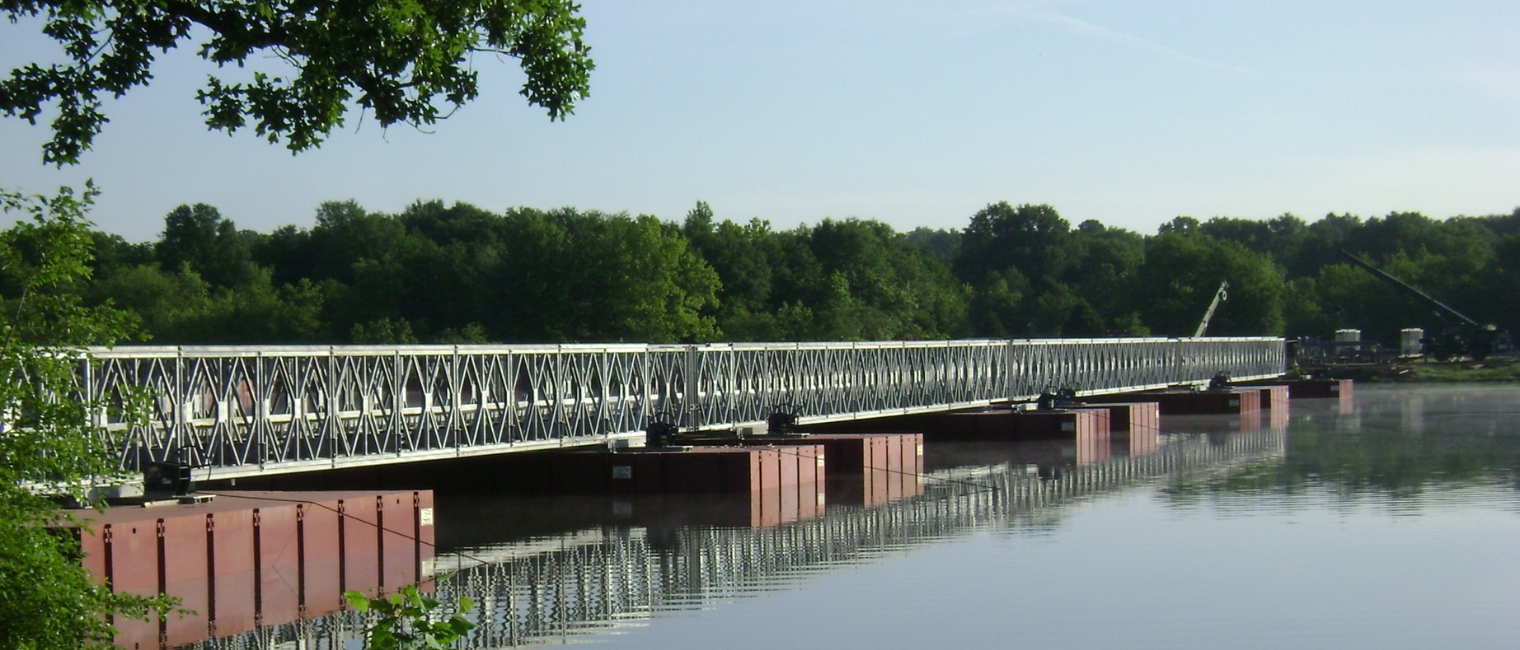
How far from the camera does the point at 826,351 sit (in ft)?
198

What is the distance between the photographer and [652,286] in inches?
4412

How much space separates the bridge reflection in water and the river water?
8 centimetres

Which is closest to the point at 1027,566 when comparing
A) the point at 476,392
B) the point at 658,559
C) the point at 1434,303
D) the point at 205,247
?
the point at 658,559

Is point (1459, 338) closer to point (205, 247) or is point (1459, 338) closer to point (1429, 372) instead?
point (1429, 372)

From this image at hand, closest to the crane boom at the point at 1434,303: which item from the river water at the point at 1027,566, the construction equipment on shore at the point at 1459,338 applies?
the construction equipment on shore at the point at 1459,338

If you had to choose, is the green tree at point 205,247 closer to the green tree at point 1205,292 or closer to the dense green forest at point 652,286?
the dense green forest at point 652,286

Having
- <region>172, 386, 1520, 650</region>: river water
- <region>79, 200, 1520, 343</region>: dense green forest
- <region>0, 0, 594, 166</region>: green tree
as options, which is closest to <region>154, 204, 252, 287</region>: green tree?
<region>79, 200, 1520, 343</region>: dense green forest

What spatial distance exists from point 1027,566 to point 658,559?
270 inches

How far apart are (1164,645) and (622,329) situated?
9098 cm

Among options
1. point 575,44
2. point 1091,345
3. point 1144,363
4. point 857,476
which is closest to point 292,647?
point 575,44

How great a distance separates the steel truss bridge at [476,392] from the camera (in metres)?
32.0

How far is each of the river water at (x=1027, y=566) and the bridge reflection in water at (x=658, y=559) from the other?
8 cm

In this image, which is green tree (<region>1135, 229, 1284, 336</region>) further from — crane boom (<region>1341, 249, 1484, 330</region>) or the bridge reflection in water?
the bridge reflection in water

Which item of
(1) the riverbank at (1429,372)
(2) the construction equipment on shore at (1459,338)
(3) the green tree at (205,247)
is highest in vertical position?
(3) the green tree at (205,247)
